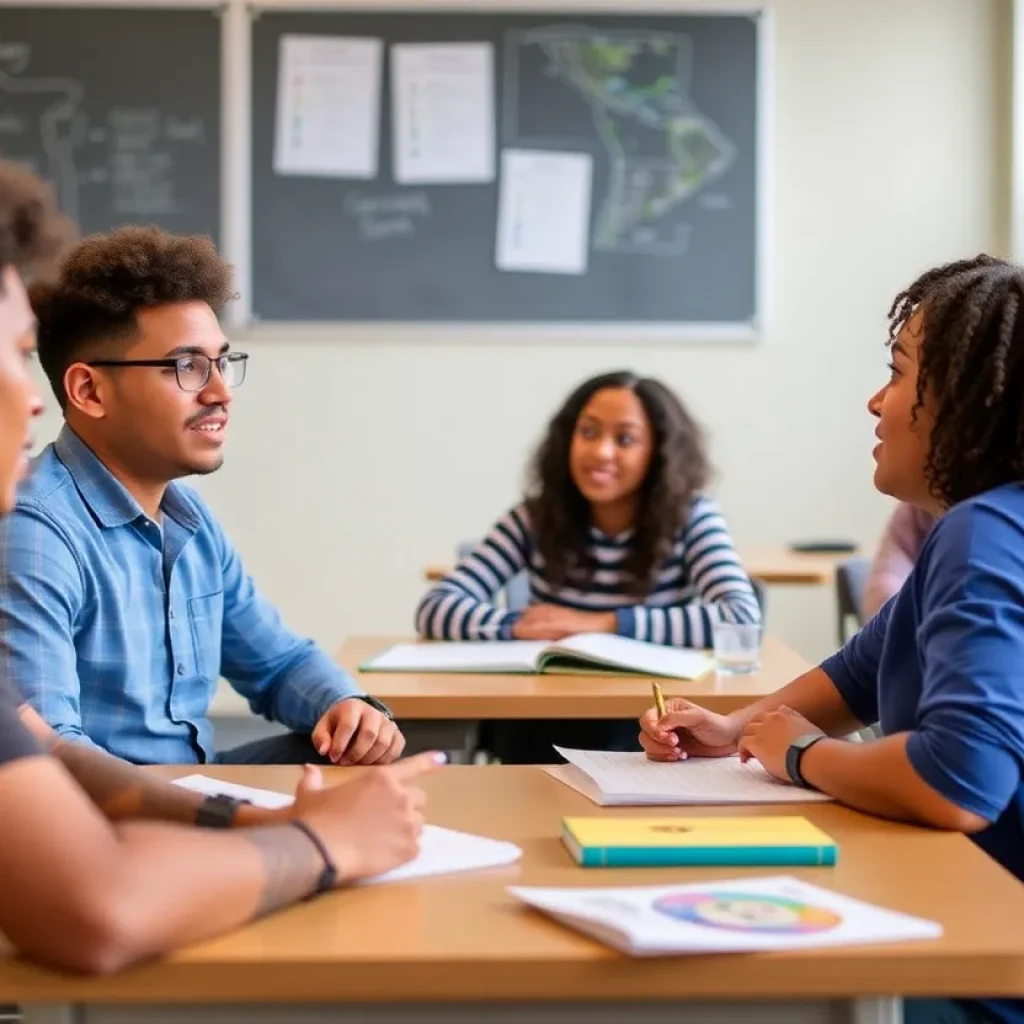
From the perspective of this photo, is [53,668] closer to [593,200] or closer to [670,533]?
[670,533]

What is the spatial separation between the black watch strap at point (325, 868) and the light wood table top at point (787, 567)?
99.0 inches

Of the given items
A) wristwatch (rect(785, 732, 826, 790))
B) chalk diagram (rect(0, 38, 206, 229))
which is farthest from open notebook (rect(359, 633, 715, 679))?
chalk diagram (rect(0, 38, 206, 229))

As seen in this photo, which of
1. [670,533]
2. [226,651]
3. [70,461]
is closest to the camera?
[70,461]

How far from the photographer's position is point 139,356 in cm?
224

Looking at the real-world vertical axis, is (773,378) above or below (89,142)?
below

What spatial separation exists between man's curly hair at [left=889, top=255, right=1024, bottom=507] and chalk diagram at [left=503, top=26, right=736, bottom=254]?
10.9 ft

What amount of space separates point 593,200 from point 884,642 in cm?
340

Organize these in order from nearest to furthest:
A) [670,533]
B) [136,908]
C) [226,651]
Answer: [136,908] → [226,651] → [670,533]

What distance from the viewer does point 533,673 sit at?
262 centimetres

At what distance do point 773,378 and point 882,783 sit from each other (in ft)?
12.0

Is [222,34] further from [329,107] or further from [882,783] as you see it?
[882,783]

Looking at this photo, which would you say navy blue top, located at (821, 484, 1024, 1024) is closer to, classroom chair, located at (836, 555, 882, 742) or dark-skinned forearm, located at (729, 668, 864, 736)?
dark-skinned forearm, located at (729, 668, 864, 736)

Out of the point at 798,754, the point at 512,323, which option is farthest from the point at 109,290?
the point at 512,323

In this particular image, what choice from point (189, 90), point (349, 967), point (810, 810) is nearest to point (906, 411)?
point (810, 810)
